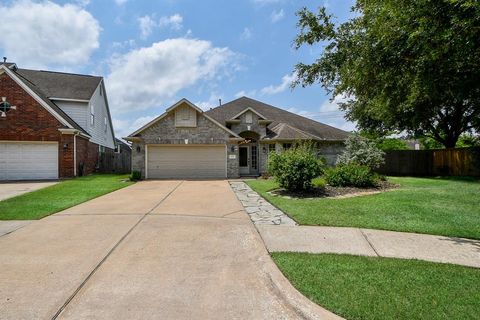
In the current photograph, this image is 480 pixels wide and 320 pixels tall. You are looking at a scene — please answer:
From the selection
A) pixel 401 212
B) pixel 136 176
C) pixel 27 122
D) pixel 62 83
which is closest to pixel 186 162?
pixel 136 176

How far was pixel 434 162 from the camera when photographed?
2078 centimetres

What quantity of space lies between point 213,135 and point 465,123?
17.9 meters

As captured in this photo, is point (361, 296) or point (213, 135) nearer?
point (361, 296)

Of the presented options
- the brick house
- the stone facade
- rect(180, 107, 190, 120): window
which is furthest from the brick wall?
rect(180, 107, 190, 120): window

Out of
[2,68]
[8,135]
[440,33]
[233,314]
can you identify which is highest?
[2,68]

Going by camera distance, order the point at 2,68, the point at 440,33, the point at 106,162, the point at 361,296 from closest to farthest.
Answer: the point at 361,296 < the point at 440,33 < the point at 2,68 < the point at 106,162

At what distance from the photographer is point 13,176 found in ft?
53.9

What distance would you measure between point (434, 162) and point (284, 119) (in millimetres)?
11146

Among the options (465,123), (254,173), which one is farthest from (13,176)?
(465,123)

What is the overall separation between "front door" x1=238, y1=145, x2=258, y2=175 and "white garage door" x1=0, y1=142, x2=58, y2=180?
11.6 m

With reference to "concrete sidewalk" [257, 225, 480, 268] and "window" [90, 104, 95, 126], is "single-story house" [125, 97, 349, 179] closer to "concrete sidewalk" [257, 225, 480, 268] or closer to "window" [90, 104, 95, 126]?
"window" [90, 104, 95, 126]

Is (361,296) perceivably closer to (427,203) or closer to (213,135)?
(427,203)

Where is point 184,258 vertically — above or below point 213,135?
below

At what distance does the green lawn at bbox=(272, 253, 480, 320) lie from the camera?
2.85m
